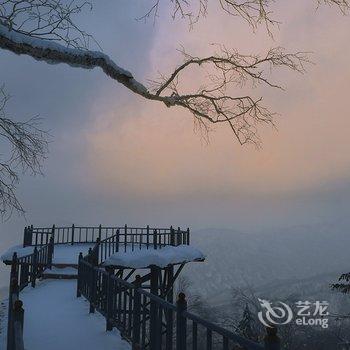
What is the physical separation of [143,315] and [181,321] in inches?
95.3

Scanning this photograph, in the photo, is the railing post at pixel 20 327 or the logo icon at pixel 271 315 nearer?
the railing post at pixel 20 327

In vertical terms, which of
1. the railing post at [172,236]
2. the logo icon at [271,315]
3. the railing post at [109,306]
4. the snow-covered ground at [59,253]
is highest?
the railing post at [172,236]

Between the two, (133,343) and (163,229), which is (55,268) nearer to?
(163,229)

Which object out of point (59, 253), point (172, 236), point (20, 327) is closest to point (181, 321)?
point (20, 327)

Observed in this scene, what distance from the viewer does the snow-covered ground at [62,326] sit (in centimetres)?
827

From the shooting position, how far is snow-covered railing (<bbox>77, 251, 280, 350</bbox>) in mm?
4240

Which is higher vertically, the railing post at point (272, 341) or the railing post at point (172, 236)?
the railing post at point (172, 236)

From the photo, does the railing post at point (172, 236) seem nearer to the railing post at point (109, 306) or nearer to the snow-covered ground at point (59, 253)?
the snow-covered ground at point (59, 253)

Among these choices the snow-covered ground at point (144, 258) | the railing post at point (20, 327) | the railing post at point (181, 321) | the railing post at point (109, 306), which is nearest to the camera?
the railing post at point (20, 327)

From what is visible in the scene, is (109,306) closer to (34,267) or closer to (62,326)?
(62,326)

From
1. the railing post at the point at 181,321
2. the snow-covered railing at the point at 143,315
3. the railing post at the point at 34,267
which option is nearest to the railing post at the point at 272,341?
the snow-covered railing at the point at 143,315

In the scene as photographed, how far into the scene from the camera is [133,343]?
7.57 m

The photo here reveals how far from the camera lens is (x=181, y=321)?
211 inches

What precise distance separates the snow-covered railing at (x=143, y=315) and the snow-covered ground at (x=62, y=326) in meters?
0.33
